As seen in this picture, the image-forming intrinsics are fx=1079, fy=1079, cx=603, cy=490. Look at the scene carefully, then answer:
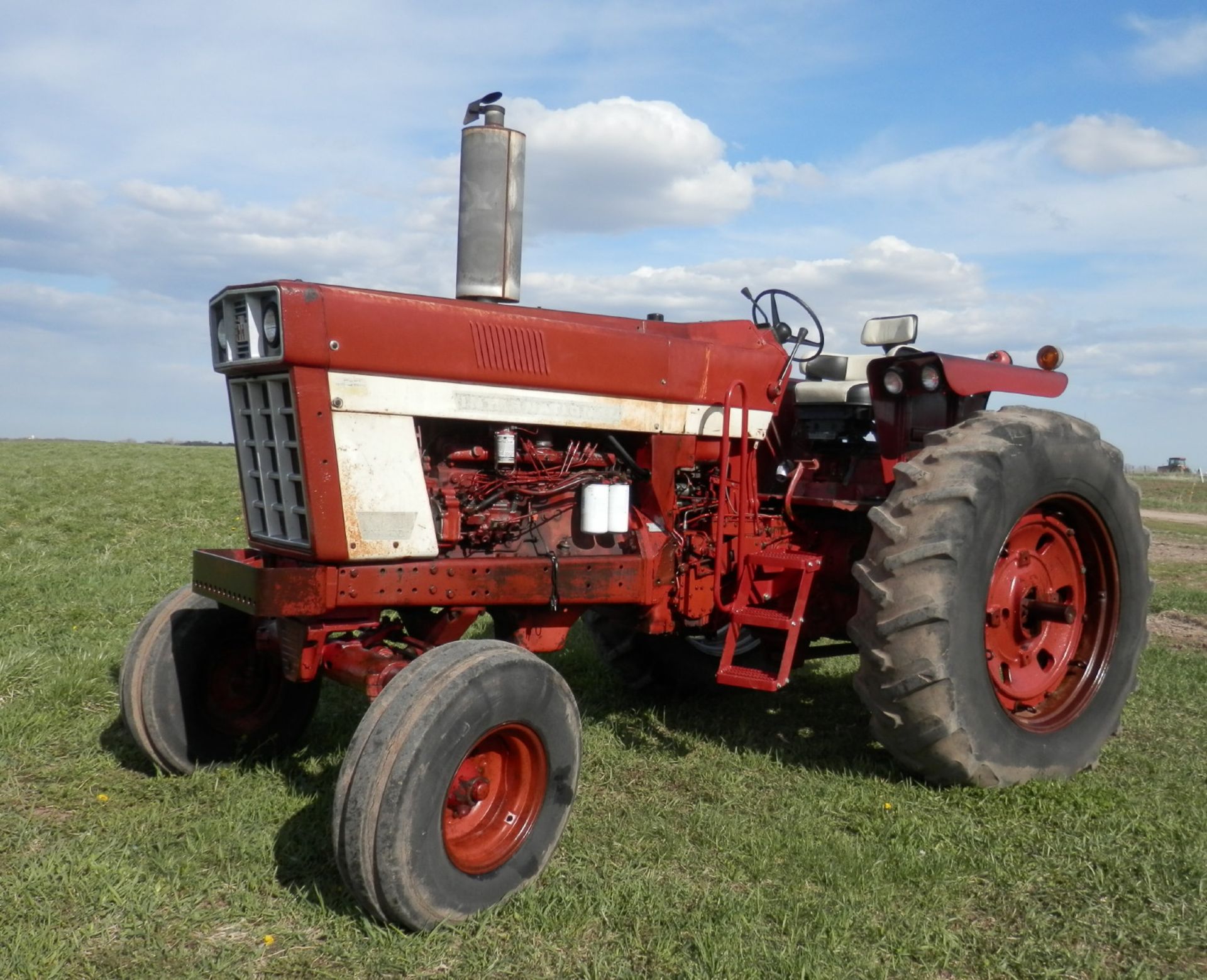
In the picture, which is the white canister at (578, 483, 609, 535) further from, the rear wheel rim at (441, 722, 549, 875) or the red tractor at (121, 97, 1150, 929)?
the rear wheel rim at (441, 722, 549, 875)

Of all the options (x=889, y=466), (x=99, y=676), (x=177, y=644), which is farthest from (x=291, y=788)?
(x=889, y=466)

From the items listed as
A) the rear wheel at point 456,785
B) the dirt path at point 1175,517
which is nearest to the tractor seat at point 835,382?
the rear wheel at point 456,785

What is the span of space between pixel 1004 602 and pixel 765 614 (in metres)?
1.05

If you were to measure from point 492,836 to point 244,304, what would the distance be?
1.94 metres

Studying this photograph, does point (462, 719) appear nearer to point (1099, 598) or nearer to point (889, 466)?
point (889, 466)

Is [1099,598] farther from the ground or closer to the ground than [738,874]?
farther from the ground

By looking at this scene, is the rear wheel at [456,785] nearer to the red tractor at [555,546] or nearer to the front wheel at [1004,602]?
the red tractor at [555,546]

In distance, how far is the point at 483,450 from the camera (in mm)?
3986

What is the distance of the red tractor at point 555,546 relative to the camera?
345 centimetres

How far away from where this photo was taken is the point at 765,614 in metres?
4.50

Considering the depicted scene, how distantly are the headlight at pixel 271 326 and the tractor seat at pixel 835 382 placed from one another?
2.61 metres

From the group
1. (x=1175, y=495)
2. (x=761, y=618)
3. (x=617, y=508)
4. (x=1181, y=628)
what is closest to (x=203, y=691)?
(x=617, y=508)

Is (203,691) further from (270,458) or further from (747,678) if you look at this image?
(747,678)

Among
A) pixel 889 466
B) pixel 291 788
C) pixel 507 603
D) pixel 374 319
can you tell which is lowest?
pixel 291 788
